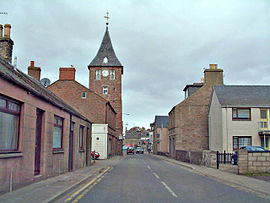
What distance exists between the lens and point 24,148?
34.9ft

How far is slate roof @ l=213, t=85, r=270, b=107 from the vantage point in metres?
30.4

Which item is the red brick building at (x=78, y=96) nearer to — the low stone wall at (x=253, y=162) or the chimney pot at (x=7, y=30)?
the chimney pot at (x=7, y=30)

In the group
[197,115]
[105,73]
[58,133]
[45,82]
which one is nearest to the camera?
[58,133]

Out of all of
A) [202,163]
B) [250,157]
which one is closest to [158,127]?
[202,163]

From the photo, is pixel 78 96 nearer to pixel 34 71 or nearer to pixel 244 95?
pixel 34 71

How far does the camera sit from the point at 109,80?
6172cm

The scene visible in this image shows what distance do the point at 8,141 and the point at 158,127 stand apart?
61404mm

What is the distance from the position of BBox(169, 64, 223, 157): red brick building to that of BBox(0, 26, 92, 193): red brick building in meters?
23.2

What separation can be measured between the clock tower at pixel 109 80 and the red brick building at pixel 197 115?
2331 centimetres

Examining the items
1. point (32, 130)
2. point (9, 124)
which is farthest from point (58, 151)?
point (9, 124)

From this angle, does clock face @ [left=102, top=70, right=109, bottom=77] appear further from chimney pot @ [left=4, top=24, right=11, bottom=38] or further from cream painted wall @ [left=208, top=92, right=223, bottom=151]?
chimney pot @ [left=4, top=24, right=11, bottom=38]

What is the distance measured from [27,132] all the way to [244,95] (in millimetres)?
26102

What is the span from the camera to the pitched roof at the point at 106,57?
63.0m

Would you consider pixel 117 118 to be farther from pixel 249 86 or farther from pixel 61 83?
pixel 249 86
